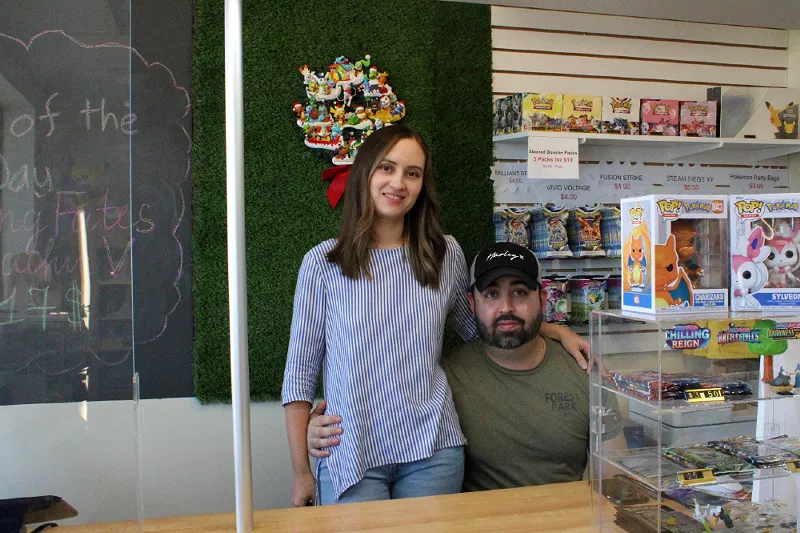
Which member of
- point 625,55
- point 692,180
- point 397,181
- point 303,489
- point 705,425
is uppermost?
point 625,55

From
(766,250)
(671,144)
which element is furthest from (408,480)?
(671,144)

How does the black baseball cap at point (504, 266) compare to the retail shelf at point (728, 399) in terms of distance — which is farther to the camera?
the black baseball cap at point (504, 266)

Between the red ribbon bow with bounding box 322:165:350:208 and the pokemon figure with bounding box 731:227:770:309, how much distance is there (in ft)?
5.95

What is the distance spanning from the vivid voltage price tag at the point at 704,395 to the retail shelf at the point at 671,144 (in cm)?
184

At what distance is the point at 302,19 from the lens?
2920 millimetres

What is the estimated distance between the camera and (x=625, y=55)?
3.39m

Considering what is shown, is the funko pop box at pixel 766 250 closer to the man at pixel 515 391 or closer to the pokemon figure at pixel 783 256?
the pokemon figure at pixel 783 256

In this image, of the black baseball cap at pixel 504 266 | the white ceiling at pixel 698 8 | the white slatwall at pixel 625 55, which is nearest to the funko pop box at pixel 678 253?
the white ceiling at pixel 698 8

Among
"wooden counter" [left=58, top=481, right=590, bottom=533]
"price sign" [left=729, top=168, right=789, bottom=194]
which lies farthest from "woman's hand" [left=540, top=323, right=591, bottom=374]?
"price sign" [left=729, top=168, right=789, bottom=194]

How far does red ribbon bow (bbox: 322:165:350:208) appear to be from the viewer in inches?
114

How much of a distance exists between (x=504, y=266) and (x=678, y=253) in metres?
0.94

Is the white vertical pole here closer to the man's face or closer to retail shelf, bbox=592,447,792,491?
retail shelf, bbox=592,447,792,491

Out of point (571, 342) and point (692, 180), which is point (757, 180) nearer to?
point (692, 180)

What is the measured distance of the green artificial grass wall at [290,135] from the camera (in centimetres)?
282
